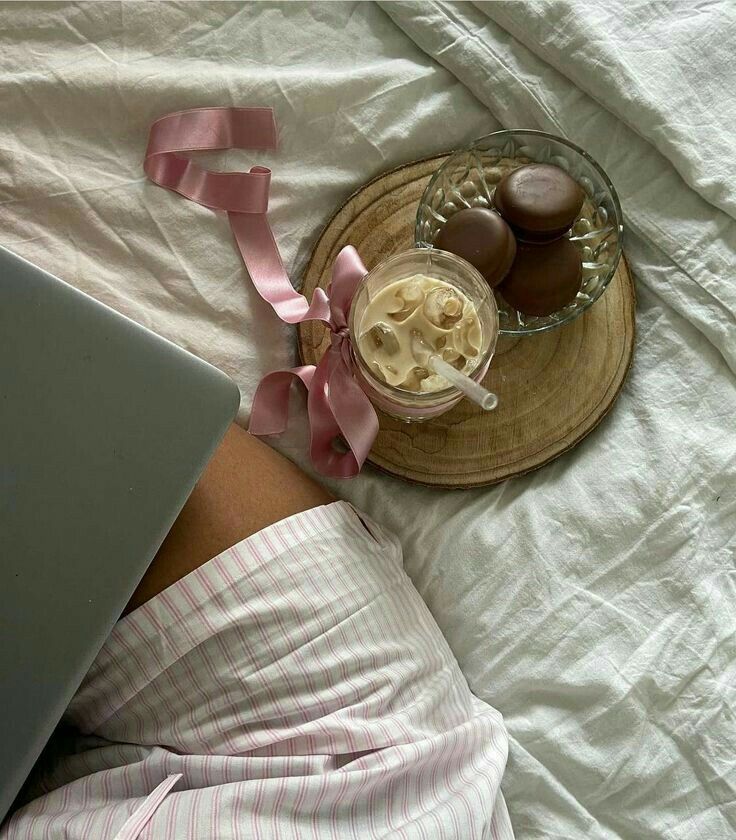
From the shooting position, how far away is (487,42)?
0.82 metres

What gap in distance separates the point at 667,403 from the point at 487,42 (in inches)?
16.5

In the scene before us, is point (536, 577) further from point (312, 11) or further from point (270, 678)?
point (312, 11)

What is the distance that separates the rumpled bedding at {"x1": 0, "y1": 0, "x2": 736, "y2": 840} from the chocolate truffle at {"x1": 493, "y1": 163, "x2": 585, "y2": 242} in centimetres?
12

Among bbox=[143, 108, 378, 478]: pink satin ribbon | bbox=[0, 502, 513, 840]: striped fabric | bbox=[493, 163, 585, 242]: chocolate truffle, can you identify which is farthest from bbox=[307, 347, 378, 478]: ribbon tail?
bbox=[493, 163, 585, 242]: chocolate truffle

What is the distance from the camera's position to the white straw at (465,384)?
62 cm

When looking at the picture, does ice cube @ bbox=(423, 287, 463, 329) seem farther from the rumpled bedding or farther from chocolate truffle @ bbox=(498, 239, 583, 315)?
the rumpled bedding

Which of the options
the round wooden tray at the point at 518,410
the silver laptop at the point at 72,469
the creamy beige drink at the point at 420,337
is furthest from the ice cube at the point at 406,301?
the silver laptop at the point at 72,469

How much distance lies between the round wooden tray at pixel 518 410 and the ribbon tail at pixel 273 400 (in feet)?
0.10

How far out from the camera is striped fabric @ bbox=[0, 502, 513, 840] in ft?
1.86

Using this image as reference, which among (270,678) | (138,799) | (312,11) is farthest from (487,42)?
(138,799)

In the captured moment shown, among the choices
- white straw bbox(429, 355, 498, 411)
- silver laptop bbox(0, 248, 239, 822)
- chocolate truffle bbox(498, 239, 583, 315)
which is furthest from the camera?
chocolate truffle bbox(498, 239, 583, 315)

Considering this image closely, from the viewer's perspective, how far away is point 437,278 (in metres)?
0.73

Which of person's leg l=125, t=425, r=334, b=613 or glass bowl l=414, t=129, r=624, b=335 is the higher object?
glass bowl l=414, t=129, r=624, b=335

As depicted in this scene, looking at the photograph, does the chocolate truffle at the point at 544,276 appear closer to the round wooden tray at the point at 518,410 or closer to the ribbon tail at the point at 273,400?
the round wooden tray at the point at 518,410
